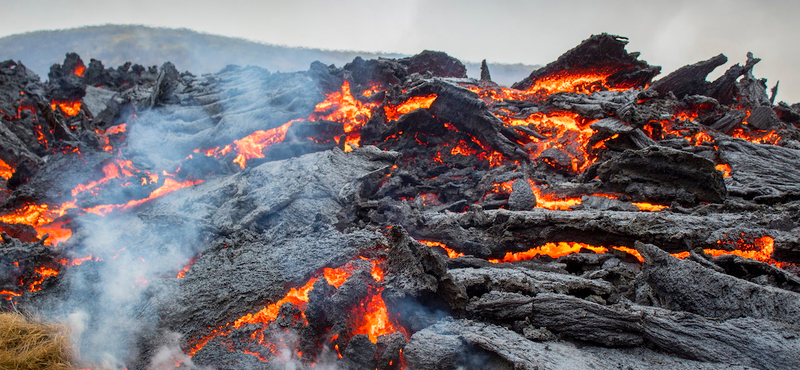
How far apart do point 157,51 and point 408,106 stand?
2540 centimetres

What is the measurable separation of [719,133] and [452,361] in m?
9.23

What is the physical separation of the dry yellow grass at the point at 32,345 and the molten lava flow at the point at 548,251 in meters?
5.31

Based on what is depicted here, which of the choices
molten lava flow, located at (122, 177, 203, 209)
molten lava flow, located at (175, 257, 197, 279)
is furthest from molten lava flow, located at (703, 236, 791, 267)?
molten lava flow, located at (122, 177, 203, 209)

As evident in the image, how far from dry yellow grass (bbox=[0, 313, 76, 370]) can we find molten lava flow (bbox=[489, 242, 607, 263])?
5310 mm

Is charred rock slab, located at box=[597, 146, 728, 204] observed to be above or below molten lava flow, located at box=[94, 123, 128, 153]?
above

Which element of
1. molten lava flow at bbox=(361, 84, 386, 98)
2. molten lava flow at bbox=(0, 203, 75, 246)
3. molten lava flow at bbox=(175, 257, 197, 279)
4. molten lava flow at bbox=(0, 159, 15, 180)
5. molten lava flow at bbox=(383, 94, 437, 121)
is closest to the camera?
molten lava flow at bbox=(175, 257, 197, 279)

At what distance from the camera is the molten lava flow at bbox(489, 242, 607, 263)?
5.38 meters

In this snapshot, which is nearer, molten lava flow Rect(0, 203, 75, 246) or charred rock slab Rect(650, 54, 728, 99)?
molten lava flow Rect(0, 203, 75, 246)

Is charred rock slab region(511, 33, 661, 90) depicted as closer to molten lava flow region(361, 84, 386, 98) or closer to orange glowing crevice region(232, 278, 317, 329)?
molten lava flow region(361, 84, 386, 98)

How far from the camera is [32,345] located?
11.8 ft

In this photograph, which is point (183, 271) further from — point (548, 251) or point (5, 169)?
point (5, 169)

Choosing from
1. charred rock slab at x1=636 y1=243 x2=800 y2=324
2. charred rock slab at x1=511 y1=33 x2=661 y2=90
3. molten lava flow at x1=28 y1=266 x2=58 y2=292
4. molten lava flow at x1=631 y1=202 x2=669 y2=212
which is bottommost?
molten lava flow at x1=28 y1=266 x2=58 y2=292

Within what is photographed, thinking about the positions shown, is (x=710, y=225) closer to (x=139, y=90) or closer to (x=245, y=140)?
(x=245, y=140)

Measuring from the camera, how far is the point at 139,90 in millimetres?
14297
